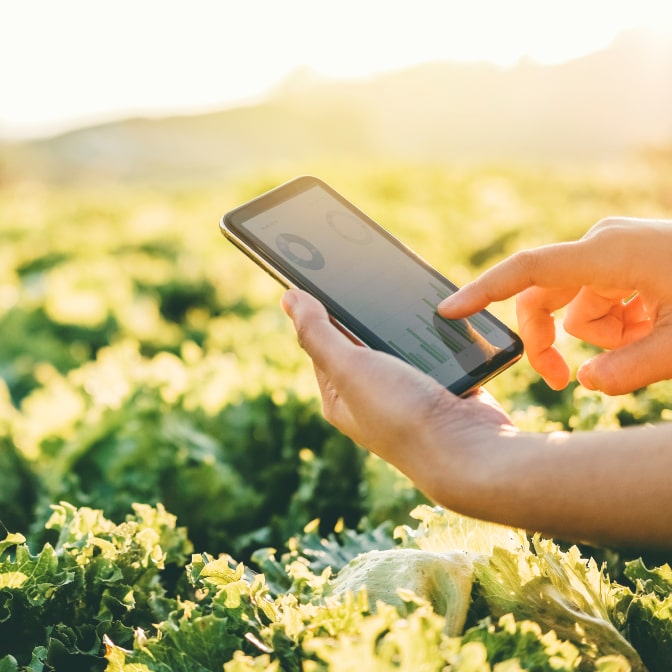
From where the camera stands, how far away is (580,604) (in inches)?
69.5

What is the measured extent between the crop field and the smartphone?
0.42 metres

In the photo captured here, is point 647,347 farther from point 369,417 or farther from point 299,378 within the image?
point 299,378

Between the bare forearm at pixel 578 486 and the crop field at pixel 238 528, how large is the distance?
45mm

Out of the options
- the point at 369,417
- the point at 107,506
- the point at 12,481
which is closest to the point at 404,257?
the point at 369,417

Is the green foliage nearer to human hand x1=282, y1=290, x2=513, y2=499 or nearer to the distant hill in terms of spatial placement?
human hand x1=282, y1=290, x2=513, y2=499

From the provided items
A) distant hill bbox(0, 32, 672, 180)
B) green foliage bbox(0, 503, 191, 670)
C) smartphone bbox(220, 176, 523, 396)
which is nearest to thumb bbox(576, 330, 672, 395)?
smartphone bbox(220, 176, 523, 396)

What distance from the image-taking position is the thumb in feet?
6.93

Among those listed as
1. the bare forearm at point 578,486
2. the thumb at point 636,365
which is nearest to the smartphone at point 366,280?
the thumb at point 636,365

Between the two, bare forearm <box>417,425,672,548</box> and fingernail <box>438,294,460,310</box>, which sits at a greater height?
fingernail <box>438,294,460,310</box>

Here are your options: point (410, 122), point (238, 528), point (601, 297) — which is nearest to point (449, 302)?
point (601, 297)

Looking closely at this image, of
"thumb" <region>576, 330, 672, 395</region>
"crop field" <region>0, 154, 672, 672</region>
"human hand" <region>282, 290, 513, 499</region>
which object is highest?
"human hand" <region>282, 290, 513, 499</region>

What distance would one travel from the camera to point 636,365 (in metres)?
Answer: 2.13

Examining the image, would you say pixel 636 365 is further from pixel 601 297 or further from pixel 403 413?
pixel 403 413

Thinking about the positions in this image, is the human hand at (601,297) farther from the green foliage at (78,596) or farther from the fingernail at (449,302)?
the green foliage at (78,596)
